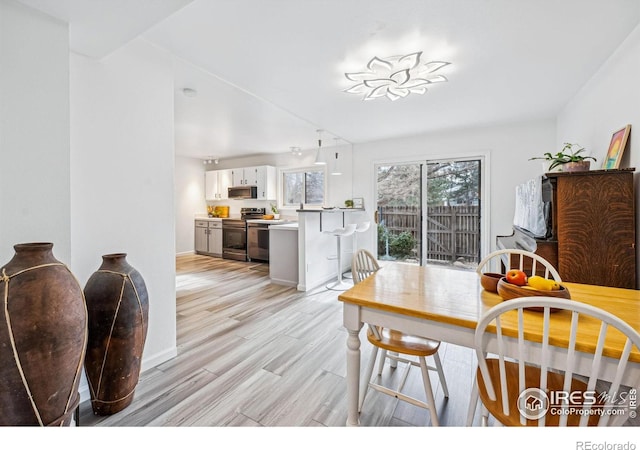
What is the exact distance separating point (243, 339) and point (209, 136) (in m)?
3.65


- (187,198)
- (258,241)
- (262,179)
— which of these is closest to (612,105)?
(258,241)

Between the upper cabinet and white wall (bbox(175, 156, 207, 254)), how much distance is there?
0.76 ft

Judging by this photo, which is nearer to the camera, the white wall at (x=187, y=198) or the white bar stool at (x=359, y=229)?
the white bar stool at (x=359, y=229)

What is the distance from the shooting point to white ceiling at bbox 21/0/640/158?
1.62 m

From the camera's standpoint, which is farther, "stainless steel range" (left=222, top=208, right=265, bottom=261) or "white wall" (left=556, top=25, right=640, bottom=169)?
"stainless steel range" (left=222, top=208, right=265, bottom=261)

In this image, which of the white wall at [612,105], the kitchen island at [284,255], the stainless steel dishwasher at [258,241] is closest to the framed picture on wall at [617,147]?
the white wall at [612,105]

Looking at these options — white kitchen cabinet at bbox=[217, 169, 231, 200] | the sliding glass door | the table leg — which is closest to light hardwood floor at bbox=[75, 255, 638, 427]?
the table leg

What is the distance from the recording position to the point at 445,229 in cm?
463

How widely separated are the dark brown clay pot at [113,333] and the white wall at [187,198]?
17.7 ft

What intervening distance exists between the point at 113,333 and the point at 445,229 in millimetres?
4504

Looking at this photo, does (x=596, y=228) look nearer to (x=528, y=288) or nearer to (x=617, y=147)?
(x=617, y=147)

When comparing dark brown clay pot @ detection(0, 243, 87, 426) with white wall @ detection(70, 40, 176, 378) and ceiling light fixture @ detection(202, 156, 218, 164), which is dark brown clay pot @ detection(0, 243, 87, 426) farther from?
ceiling light fixture @ detection(202, 156, 218, 164)

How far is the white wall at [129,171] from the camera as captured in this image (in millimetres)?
1639

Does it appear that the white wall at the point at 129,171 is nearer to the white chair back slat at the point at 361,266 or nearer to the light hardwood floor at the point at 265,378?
the light hardwood floor at the point at 265,378
